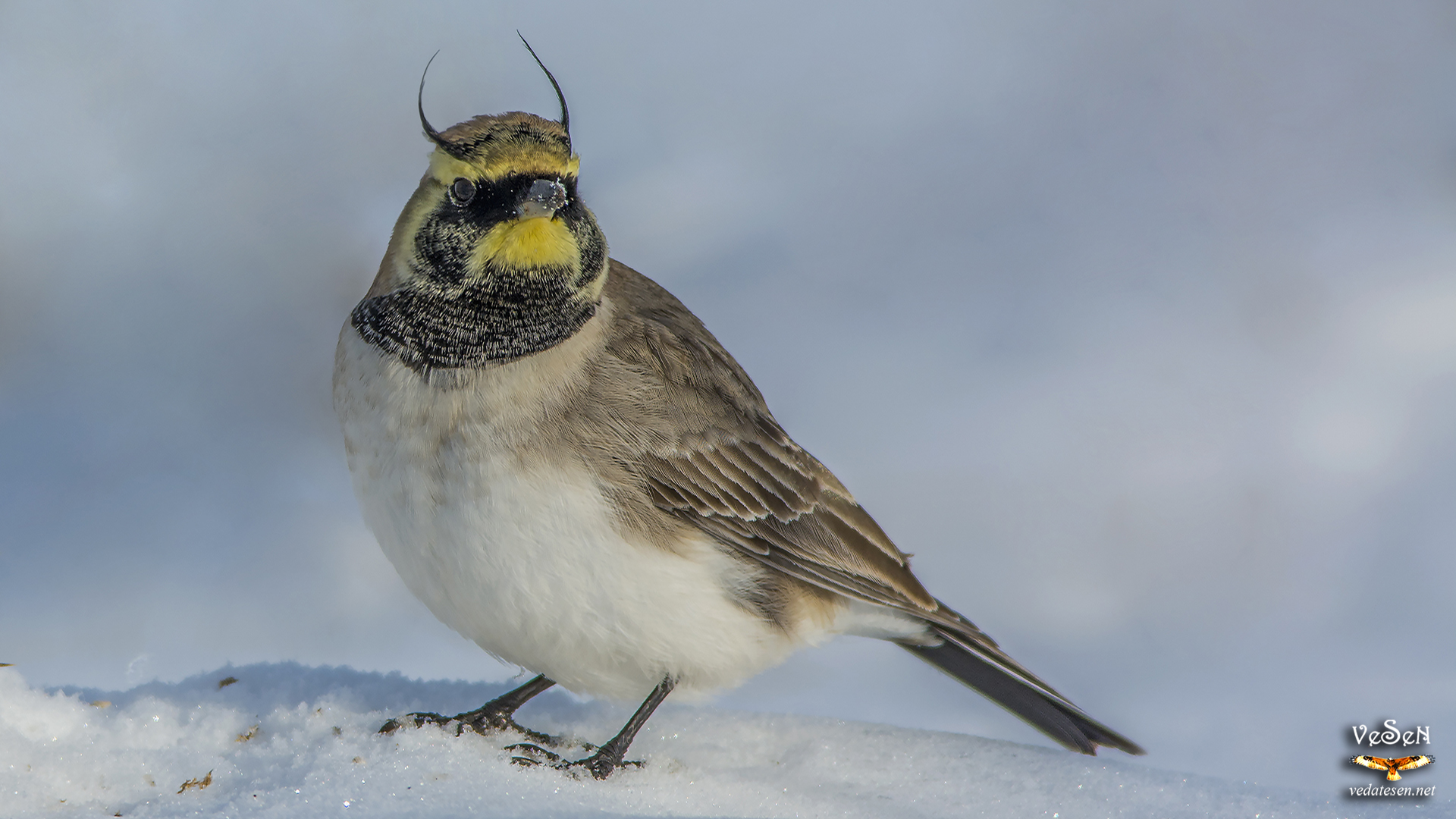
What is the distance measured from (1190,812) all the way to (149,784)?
9.51ft

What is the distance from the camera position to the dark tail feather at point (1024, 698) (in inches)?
157

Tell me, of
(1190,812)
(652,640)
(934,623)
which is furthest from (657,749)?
(1190,812)

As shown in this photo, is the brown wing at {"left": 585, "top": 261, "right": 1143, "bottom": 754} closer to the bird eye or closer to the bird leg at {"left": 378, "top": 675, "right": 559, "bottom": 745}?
the bird eye

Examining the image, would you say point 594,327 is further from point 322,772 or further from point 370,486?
point 322,772

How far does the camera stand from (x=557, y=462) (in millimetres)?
3301

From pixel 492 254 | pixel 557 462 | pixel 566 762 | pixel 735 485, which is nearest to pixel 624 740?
pixel 566 762

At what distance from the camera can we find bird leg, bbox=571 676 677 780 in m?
3.62

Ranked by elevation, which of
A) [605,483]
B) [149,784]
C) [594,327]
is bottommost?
[149,784]

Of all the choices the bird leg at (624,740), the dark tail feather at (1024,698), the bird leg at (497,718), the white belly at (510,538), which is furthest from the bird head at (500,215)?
the dark tail feather at (1024,698)

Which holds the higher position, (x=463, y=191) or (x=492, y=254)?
(x=463, y=191)

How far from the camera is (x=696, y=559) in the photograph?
3521 millimetres

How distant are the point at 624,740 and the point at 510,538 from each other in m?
0.83

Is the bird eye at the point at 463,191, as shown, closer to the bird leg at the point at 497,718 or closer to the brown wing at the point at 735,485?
the brown wing at the point at 735,485

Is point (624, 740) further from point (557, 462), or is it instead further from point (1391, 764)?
point (1391, 764)
